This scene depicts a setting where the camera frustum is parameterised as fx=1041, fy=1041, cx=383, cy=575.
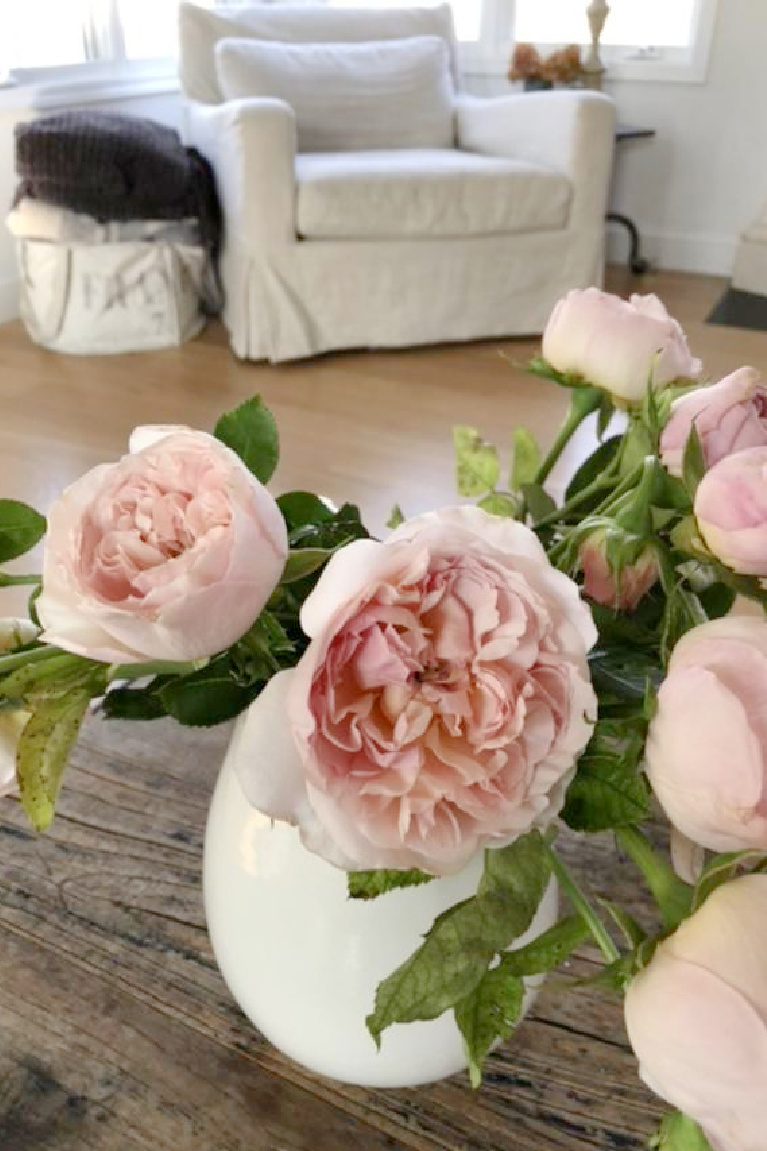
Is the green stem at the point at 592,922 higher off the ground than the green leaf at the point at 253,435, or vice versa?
the green leaf at the point at 253,435

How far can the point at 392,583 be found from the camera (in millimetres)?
301

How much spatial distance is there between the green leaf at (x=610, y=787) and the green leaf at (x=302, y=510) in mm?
164

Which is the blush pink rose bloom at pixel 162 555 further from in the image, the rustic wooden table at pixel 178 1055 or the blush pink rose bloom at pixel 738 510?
the rustic wooden table at pixel 178 1055

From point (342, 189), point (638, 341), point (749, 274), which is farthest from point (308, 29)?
point (638, 341)

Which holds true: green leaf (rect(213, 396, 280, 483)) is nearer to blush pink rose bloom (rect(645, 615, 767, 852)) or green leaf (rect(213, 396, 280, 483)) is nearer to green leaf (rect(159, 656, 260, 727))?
green leaf (rect(159, 656, 260, 727))

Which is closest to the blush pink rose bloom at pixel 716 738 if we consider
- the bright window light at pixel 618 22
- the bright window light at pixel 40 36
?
the bright window light at pixel 40 36

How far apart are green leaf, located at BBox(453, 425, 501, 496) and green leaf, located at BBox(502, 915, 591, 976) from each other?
0.77ft

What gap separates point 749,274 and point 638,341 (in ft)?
11.8

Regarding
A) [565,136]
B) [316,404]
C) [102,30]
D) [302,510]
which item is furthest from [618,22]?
[302,510]

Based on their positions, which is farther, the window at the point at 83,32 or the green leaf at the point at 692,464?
the window at the point at 83,32

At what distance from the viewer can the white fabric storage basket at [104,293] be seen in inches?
118

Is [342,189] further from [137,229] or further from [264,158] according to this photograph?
[137,229]

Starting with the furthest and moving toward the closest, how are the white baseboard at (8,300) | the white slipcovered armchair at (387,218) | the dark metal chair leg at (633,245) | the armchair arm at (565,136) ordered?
the dark metal chair leg at (633,245) → the white baseboard at (8,300) → the armchair arm at (565,136) → the white slipcovered armchair at (387,218)

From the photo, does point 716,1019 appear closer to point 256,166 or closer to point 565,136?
point 256,166
